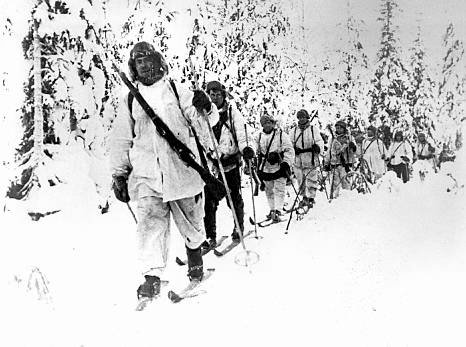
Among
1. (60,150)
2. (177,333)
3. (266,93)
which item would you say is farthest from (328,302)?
(60,150)

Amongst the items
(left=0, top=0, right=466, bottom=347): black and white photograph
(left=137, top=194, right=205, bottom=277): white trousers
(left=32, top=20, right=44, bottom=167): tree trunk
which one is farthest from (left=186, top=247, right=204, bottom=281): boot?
(left=32, top=20, right=44, bottom=167): tree trunk

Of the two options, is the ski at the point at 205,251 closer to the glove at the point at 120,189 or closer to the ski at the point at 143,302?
the ski at the point at 143,302

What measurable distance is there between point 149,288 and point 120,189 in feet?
1.80

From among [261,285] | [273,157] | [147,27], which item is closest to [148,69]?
[147,27]

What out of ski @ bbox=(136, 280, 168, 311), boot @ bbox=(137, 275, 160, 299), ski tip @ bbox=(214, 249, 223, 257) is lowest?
ski tip @ bbox=(214, 249, 223, 257)

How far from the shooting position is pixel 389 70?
10.0ft

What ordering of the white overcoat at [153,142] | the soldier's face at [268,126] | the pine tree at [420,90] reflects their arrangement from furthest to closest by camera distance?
the soldier's face at [268,126] < the pine tree at [420,90] < the white overcoat at [153,142]

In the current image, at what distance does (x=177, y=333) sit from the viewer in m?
2.48

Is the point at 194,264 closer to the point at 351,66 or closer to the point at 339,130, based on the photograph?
the point at 351,66

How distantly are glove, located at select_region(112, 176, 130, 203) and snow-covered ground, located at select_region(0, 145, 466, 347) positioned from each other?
152 mm

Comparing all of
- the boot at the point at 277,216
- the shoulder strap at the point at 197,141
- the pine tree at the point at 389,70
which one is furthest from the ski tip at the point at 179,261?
the pine tree at the point at 389,70

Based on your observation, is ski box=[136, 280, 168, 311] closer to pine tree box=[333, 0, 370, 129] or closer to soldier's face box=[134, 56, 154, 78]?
soldier's face box=[134, 56, 154, 78]

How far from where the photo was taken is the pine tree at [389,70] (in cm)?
295

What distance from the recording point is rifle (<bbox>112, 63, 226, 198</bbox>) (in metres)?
2.58
